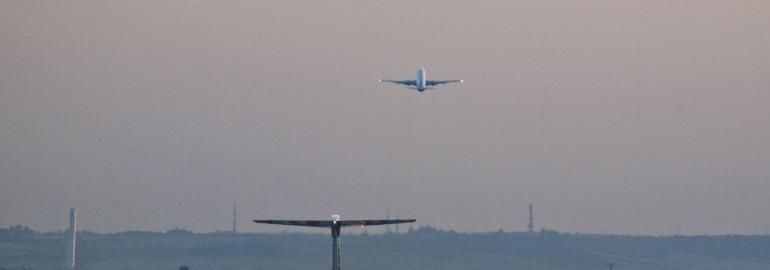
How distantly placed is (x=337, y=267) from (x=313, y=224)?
13.6 ft

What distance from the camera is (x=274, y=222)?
13662 centimetres

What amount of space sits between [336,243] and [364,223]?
364 cm

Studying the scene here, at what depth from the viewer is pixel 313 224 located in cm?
13675

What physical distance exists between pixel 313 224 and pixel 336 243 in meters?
3.71

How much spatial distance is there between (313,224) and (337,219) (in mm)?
3049

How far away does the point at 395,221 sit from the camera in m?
136

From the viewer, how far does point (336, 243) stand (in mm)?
139500

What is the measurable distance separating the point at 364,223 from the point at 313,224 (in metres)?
4.20

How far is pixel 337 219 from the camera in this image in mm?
139125

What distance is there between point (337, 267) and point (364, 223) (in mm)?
4258

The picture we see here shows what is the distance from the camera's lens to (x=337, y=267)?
137625 millimetres

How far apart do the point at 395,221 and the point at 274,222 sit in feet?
32.5

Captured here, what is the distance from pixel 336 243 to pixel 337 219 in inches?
80.8
